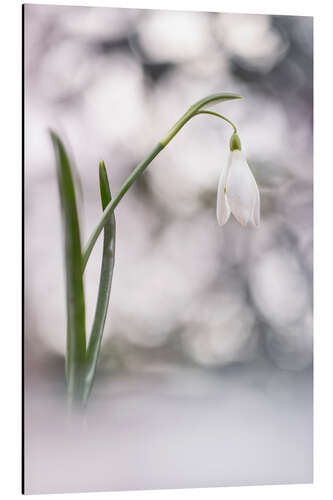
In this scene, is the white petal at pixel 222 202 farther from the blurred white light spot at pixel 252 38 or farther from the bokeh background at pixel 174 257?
the blurred white light spot at pixel 252 38

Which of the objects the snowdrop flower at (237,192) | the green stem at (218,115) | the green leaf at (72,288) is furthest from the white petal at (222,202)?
the green leaf at (72,288)

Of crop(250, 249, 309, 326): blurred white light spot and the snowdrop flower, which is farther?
crop(250, 249, 309, 326): blurred white light spot

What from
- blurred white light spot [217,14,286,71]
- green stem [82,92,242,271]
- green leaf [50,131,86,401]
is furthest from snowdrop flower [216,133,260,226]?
green leaf [50,131,86,401]

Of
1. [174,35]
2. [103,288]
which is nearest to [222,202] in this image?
[103,288]

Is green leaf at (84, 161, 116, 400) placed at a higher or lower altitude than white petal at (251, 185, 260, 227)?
lower

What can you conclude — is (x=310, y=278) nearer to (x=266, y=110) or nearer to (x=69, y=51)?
(x=266, y=110)

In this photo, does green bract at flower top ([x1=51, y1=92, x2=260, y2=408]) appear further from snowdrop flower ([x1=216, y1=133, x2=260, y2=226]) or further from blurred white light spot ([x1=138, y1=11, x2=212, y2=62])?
blurred white light spot ([x1=138, y1=11, x2=212, y2=62])

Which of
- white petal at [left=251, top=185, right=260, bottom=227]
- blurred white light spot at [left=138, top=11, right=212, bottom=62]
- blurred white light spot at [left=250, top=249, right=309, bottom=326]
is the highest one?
blurred white light spot at [left=138, top=11, right=212, bottom=62]
